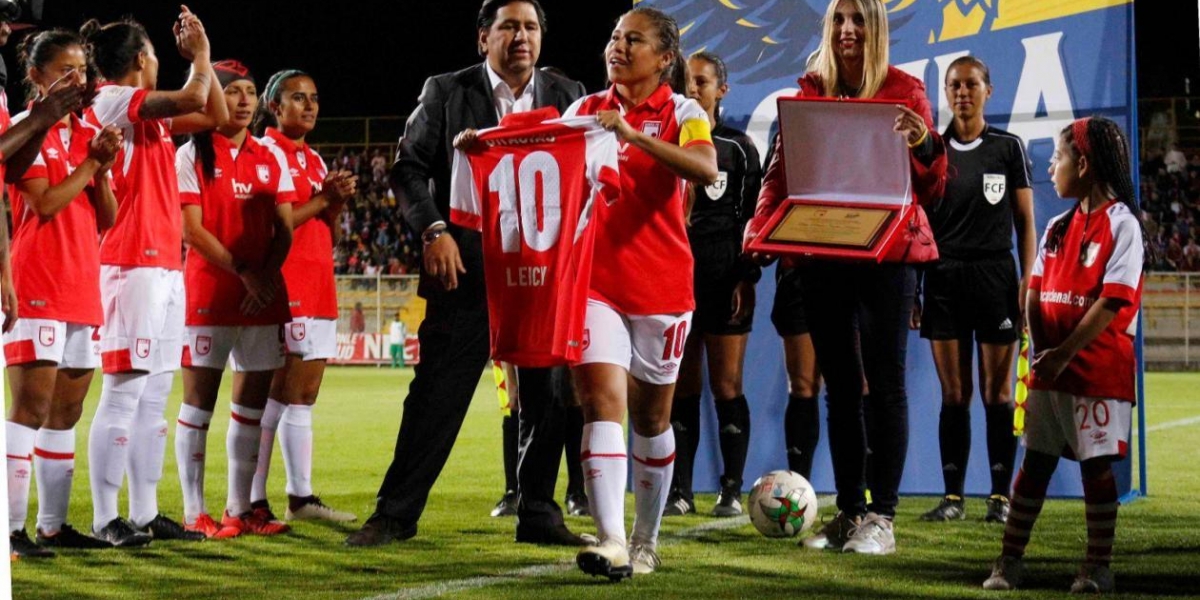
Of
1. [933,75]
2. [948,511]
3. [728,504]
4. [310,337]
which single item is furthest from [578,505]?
[933,75]

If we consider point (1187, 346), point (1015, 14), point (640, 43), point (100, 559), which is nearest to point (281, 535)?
point (100, 559)

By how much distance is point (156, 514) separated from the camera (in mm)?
5469

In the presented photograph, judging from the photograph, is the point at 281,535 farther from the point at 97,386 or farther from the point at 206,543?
the point at 97,386

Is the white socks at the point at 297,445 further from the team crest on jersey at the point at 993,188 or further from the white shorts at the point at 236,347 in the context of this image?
the team crest on jersey at the point at 993,188

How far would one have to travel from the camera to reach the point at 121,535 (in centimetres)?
520

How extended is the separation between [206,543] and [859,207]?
107 inches

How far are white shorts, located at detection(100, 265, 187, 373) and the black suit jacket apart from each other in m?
0.93

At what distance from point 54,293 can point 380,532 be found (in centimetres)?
143

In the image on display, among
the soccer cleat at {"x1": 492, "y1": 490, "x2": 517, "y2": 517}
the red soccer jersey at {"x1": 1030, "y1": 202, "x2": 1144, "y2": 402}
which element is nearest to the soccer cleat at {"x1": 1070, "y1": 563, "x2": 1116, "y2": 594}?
the red soccer jersey at {"x1": 1030, "y1": 202, "x2": 1144, "y2": 402}

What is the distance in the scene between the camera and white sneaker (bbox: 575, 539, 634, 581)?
13.5 ft

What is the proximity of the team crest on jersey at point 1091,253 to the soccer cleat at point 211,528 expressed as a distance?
131 inches

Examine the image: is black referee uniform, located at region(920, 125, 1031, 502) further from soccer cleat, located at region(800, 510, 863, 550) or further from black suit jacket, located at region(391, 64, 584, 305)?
black suit jacket, located at region(391, 64, 584, 305)

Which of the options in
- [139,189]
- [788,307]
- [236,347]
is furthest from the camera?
[788,307]

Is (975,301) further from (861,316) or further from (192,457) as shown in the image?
(192,457)
